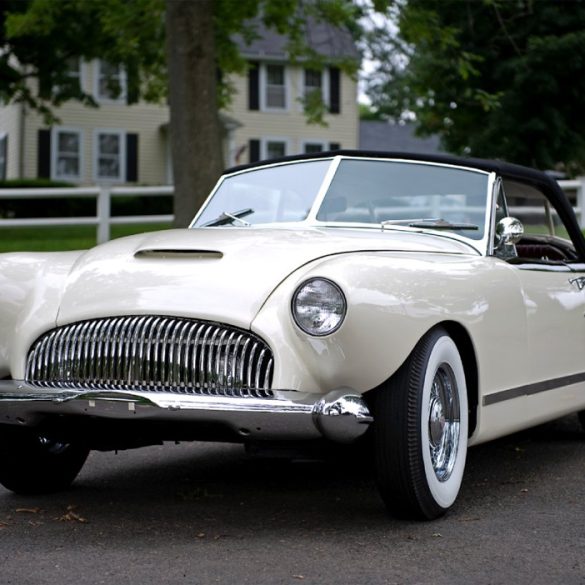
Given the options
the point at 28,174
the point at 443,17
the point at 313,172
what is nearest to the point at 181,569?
the point at 313,172

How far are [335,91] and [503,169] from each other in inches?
1356

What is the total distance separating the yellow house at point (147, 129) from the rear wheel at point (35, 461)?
29.3 m

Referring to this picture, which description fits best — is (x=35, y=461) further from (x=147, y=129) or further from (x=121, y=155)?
(x=147, y=129)

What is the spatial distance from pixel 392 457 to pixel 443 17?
22630mm

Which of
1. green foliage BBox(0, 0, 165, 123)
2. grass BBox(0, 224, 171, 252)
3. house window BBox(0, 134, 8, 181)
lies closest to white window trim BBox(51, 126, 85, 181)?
house window BBox(0, 134, 8, 181)

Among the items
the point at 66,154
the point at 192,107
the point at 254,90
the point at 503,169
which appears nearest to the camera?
the point at 503,169

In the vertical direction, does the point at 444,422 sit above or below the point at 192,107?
below

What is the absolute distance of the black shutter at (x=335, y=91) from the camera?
39.9m

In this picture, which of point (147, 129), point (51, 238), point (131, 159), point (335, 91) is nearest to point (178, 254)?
point (51, 238)

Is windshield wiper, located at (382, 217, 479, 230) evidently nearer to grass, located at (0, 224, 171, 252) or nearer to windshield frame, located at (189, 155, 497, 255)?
windshield frame, located at (189, 155, 497, 255)

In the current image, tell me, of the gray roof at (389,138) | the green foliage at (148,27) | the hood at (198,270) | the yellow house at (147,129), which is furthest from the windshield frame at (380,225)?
the gray roof at (389,138)

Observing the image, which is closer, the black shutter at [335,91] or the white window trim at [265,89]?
the white window trim at [265,89]

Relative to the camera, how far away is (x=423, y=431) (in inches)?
177

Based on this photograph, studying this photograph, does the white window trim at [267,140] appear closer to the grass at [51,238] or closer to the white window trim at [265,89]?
the white window trim at [265,89]
